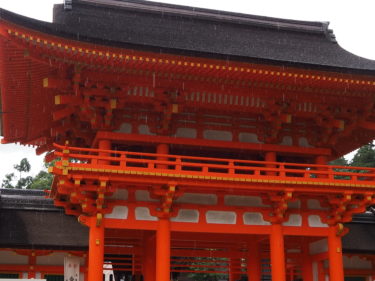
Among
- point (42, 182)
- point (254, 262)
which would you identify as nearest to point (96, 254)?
point (254, 262)

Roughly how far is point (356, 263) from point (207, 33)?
9726 millimetres

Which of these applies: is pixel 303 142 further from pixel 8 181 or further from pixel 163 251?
pixel 8 181

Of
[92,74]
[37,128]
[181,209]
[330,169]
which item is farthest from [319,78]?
[37,128]

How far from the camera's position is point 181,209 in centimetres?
1309

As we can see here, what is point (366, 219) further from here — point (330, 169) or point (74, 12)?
point (74, 12)

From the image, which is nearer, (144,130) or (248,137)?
(144,130)

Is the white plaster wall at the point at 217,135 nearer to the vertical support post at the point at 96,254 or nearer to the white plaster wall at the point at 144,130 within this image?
the white plaster wall at the point at 144,130

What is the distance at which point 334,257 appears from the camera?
44.6ft

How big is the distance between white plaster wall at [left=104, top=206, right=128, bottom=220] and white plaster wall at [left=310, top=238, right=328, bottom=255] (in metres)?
6.24

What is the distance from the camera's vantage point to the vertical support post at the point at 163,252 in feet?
40.3

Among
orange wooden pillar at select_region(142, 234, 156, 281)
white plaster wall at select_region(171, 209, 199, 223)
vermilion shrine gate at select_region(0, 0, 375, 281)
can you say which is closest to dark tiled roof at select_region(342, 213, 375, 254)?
vermilion shrine gate at select_region(0, 0, 375, 281)

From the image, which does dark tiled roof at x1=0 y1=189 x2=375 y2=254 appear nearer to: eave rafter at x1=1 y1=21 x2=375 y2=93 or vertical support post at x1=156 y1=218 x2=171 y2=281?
vertical support post at x1=156 y1=218 x2=171 y2=281

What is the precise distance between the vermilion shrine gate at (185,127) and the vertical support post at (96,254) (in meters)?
0.03

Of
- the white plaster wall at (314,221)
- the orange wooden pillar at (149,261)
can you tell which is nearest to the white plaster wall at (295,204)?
the white plaster wall at (314,221)
